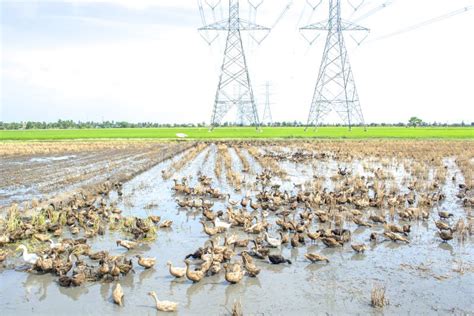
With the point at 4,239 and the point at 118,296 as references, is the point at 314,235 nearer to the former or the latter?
the point at 118,296

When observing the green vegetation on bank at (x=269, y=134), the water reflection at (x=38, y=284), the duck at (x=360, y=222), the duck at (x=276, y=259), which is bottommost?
the water reflection at (x=38, y=284)

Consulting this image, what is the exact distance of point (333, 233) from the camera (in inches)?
421

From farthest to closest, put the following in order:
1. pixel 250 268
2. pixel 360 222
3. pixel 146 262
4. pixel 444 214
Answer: pixel 444 214
pixel 360 222
pixel 146 262
pixel 250 268

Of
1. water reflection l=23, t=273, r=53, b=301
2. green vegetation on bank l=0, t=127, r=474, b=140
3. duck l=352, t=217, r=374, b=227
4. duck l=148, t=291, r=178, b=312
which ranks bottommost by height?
water reflection l=23, t=273, r=53, b=301

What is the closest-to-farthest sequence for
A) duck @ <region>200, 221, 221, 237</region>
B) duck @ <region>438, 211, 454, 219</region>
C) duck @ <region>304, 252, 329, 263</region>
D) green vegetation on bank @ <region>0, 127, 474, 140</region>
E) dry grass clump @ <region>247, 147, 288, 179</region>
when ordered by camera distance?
duck @ <region>304, 252, 329, 263</region> → duck @ <region>200, 221, 221, 237</region> → duck @ <region>438, 211, 454, 219</region> → dry grass clump @ <region>247, 147, 288, 179</region> → green vegetation on bank @ <region>0, 127, 474, 140</region>

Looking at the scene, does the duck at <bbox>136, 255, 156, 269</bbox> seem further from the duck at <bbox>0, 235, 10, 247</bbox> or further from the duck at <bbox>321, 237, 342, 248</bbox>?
the duck at <bbox>321, 237, 342, 248</bbox>

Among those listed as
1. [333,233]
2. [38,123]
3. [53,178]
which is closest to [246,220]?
[333,233]

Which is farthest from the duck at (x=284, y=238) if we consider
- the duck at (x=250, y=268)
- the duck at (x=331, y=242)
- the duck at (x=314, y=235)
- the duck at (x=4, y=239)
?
the duck at (x=4, y=239)

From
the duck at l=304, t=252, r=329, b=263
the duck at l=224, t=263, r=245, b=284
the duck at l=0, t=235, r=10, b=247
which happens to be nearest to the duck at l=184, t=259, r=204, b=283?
the duck at l=224, t=263, r=245, b=284

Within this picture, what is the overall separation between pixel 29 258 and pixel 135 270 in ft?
6.61

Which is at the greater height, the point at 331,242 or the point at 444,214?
the point at 444,214

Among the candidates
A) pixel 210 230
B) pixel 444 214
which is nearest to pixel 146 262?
pixel 210 230

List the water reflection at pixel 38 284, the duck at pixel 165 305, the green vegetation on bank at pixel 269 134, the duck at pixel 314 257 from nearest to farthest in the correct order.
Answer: the duck at pixel 165 305 < the water reflection at pixel 38 284 < the duck at pixel 314 257 < the green vegetation on bank at pixel 269 134

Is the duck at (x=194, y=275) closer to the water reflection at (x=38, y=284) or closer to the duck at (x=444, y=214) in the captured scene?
the water reflection at (x=38, y=284)
